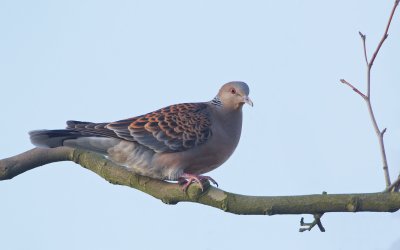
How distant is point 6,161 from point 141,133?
1178 mm

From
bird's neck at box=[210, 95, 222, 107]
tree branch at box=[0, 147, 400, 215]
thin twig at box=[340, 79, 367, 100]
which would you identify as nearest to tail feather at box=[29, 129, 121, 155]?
tree branch at box=[0, 147, 400, 215]

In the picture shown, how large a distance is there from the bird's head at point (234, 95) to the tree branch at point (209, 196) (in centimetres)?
140

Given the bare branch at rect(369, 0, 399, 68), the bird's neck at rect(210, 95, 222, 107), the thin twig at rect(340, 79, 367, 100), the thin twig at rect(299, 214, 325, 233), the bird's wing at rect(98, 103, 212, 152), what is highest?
the bare branch at rect(369, 0, 399, 68)

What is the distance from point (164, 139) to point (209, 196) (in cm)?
132

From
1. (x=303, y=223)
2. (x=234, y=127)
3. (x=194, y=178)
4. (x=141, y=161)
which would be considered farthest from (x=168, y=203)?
(x=234, y=127)

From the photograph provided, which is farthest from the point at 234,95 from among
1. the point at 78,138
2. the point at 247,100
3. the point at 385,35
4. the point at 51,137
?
the point at 385,35

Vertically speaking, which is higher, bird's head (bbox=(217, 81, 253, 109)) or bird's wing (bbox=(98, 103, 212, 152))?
bird's head (bbox=(217, 81, 253, 109))

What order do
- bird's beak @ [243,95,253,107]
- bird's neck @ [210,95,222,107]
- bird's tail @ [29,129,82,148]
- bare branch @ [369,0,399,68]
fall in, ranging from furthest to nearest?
bird's neck @ [210,95,222,107], bird's beak @ [243,95,253,107], bird's tail @ [29,129,82,148], bare branch @ [369,0,399,68]

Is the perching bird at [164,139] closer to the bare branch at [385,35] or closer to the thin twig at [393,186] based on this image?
the thin twig at [393,186]

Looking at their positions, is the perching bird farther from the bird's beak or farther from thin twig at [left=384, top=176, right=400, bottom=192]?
thin twig at [left=384, top=176, right=400, bottom=192]

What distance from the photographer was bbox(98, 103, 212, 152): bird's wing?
5493 millimetres

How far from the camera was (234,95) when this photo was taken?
611 cm

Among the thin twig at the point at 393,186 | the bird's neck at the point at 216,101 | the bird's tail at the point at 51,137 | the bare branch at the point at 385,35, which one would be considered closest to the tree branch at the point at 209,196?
the thin twig at the point at 393,186

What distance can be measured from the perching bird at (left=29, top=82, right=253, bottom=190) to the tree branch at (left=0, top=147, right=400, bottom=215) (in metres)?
0.15
